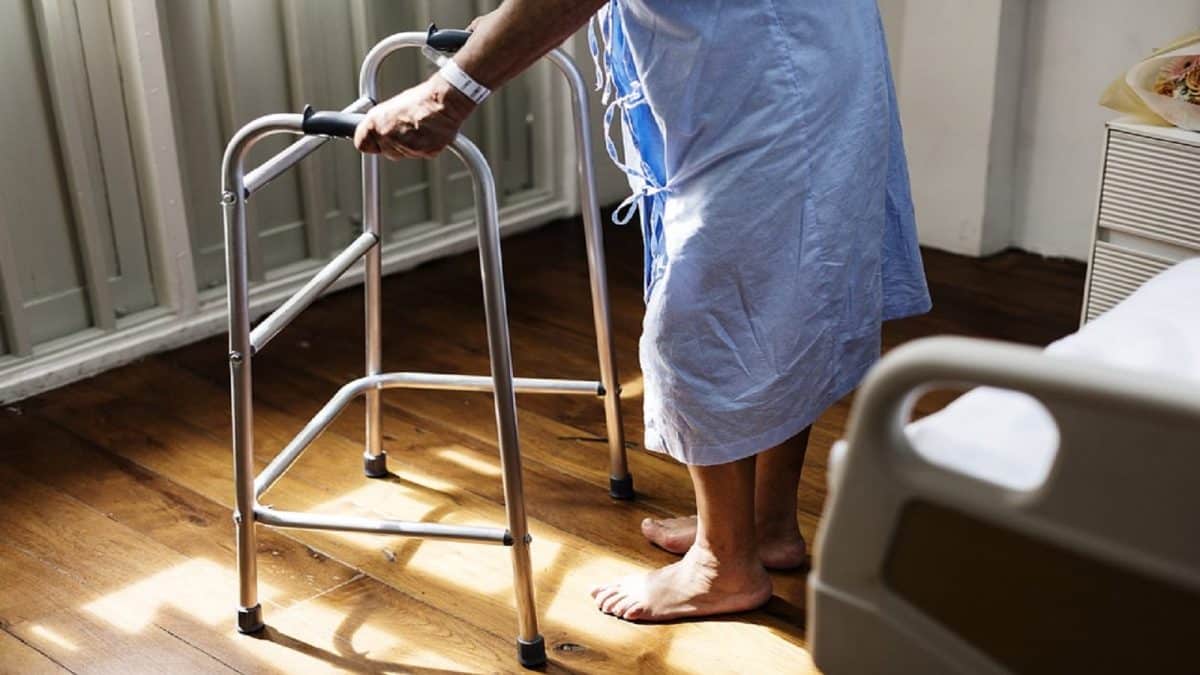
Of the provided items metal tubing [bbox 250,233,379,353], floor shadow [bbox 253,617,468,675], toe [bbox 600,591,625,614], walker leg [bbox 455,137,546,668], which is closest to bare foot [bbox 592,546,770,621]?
toe [bbox 600,591,625,614]

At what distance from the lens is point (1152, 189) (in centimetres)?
233

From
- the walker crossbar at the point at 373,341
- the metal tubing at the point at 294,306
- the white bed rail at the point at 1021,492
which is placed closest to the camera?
the white bed rail at the point at 1021,492

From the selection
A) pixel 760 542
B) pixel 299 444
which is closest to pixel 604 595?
pixel 760 542

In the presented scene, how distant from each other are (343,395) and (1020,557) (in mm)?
1233

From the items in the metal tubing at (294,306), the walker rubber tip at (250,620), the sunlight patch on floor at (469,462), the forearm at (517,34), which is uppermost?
the forearm at (517,34)

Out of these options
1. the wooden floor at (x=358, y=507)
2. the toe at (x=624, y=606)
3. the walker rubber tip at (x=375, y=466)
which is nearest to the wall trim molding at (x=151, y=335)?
the wooden floor at (x=358, y=507)

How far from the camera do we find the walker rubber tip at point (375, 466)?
7.18ft

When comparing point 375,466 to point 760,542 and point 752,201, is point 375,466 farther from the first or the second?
point 752,201

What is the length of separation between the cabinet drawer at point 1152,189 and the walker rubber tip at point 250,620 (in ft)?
5.32

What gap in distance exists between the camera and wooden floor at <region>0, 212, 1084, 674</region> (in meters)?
1.75

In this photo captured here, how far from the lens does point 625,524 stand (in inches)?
80.9

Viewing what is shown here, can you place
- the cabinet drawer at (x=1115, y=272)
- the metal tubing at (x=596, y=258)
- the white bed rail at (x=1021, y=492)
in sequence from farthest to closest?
the cabinet drawer at (x=1115, y=272)
the metal tubing at (x=596, y=258)
the white bed rail at (x=1021, y=492)

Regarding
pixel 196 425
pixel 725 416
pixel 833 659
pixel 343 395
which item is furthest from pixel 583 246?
pixel 833 659

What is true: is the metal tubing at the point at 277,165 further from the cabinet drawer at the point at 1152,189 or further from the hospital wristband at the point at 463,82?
the cabinet drawer at the point at 1152,189
